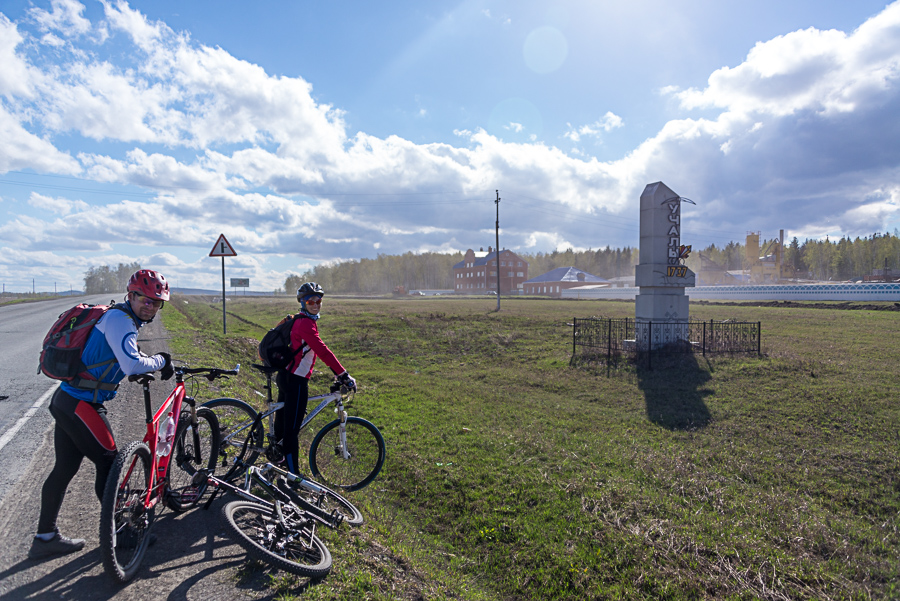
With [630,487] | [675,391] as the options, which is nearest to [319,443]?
[630,487]

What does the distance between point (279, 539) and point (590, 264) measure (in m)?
156

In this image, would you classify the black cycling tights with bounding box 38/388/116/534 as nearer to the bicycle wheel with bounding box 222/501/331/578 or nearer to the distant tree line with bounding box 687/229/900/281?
the bicycle wheel with bounding box 222/501/331/578

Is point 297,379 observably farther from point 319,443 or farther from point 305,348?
point 319,443

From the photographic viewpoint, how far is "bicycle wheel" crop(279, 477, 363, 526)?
4234mm

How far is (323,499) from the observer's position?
14.6ft

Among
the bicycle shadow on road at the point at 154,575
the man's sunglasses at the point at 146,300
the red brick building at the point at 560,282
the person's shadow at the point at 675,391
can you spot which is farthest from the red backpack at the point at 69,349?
the red brick building at the point at 560,282

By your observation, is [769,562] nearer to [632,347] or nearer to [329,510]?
[329,510]

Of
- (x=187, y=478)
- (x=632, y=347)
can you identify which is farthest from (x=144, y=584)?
(x=632, y=347)

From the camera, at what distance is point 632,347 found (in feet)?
53.0

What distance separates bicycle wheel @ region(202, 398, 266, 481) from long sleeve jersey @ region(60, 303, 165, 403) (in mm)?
1589

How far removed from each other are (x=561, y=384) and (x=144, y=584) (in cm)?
1068

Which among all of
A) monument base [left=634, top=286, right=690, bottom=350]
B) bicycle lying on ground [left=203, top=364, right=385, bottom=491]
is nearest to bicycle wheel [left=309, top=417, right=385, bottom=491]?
bicycle lying on ground [left=203, top=364, right=385, bottom=491]

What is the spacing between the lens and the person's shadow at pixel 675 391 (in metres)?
9.08

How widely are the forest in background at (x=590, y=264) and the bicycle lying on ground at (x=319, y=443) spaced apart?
379 feet
